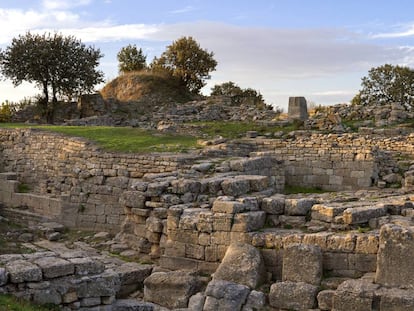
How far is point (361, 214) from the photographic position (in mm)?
9320

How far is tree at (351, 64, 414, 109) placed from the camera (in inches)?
1430

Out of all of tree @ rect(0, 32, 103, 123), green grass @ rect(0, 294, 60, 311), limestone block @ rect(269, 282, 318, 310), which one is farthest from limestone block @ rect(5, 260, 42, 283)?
tree @ rect(0, 32, 103, 123)

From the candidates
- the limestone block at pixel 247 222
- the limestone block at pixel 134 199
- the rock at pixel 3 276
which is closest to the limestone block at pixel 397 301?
the limestone block at pixel 247 222

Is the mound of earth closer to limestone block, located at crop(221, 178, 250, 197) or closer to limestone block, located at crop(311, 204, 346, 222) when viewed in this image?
limestone block, located at crop(221, 178, 250, 197)

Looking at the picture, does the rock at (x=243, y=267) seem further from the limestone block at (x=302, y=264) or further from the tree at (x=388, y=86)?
the tree at (x=388, y=86)

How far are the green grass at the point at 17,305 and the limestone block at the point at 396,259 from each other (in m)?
4.66

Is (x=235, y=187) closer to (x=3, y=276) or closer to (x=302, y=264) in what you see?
(x=302, y=264)

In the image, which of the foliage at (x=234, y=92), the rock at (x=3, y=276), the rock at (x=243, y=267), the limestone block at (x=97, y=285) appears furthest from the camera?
the foliage at (x=234, y=92)

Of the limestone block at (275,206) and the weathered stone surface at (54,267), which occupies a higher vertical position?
the limestone block at (275,206)

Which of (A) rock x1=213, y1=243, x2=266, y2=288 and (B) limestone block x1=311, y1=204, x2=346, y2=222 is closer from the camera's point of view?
(A) rock x1=213, y1=243, x2=266, y2=288

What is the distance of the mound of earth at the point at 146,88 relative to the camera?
3509 cm

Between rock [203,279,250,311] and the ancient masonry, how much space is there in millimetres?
16

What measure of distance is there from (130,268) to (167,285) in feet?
4.56

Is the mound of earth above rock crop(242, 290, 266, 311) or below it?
above
